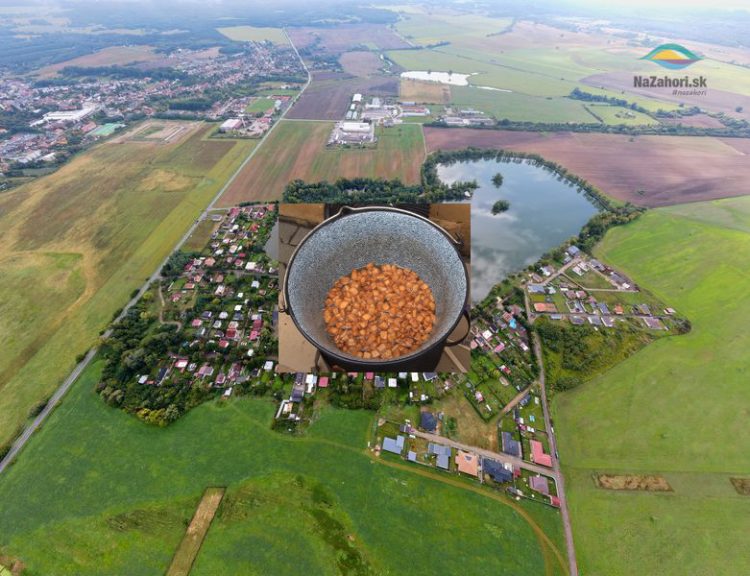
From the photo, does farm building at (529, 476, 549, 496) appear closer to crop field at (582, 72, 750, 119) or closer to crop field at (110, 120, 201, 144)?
crop field at (110, 120, 201, 144)

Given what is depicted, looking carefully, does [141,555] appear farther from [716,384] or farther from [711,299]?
[711,299]

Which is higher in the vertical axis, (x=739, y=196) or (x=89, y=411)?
(x=739, y=196)

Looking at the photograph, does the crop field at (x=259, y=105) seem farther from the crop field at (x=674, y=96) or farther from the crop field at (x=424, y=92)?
the crop field at (x=674, y=96)

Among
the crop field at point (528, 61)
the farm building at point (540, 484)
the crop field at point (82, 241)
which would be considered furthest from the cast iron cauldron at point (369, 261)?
the crop field at point (528, 61)

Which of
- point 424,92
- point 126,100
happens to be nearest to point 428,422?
point 424,92

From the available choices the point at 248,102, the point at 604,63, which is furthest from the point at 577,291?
the point at 604,63

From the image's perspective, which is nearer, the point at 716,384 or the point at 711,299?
the point at 716,384

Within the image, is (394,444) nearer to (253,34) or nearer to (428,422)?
A: (428,422)

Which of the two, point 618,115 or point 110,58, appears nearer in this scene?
point 618,115
